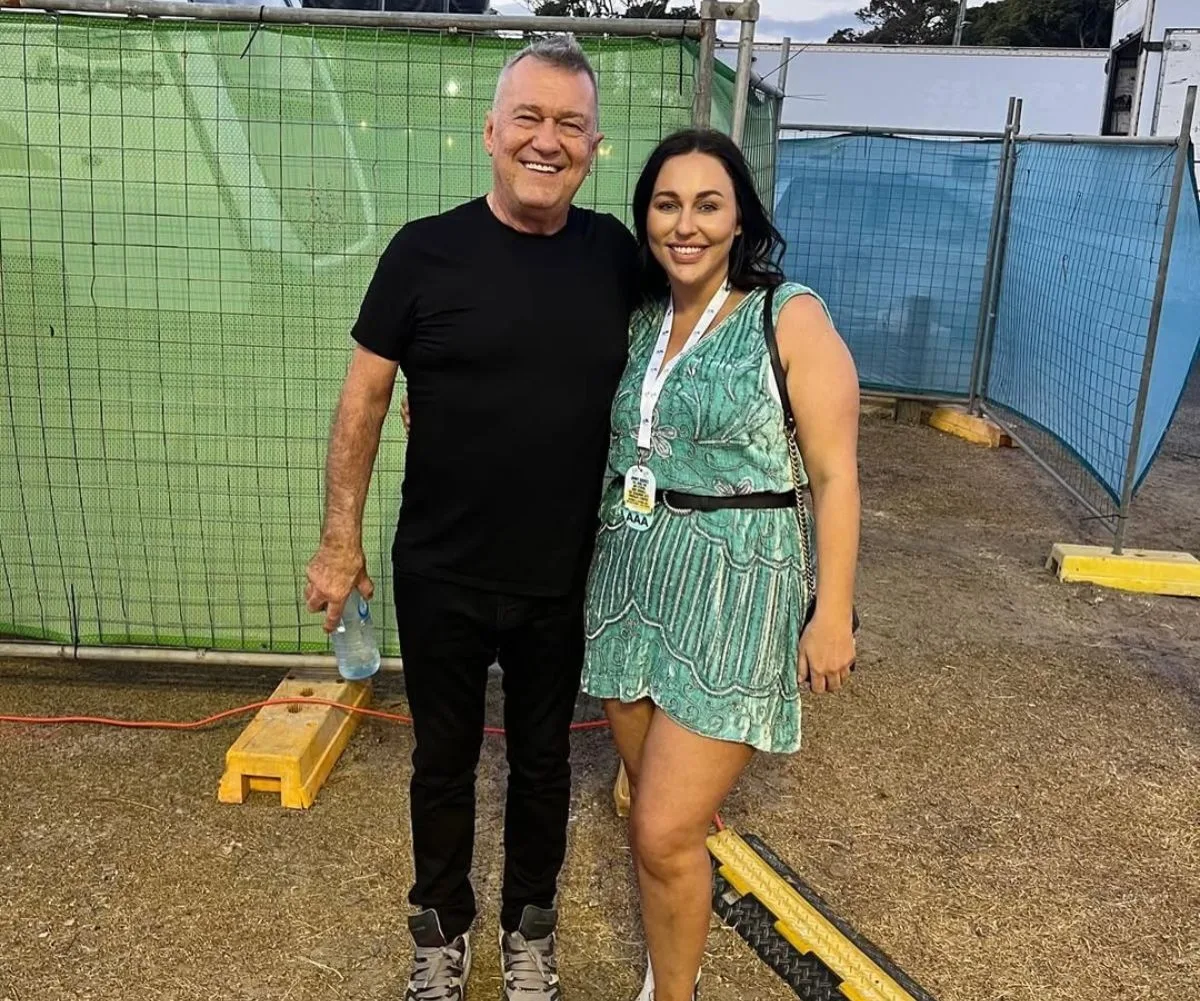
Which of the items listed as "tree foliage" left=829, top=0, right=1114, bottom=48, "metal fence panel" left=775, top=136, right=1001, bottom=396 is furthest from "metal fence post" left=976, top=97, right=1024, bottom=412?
"tree foliage" left=829, top=0, right=1114, bottom=48

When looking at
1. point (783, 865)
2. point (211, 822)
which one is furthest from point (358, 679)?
point (783, 865)

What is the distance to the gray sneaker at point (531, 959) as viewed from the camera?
2.69 meters

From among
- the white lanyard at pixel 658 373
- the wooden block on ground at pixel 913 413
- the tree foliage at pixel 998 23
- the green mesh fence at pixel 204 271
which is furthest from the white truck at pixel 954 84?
the tree foliage at pixel 998 23

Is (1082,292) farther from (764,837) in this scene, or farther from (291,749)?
(291,749)

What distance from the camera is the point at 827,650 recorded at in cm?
221

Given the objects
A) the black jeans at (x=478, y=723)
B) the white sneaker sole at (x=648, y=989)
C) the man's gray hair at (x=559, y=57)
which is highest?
the man's gray hair at (x=559, y=57)

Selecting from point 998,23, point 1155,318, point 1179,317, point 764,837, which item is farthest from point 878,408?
point 998,23

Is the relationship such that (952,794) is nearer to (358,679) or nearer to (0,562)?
(358,679)

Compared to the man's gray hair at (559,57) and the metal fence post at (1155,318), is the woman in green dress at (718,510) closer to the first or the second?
the man's gray hair at (559,57)

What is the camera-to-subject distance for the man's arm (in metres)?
2.39

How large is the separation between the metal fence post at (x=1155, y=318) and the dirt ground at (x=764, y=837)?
47.9 inches

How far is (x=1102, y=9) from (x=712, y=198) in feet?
155

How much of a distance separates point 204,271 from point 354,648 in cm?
141

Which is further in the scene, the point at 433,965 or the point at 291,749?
the point at 291,749
